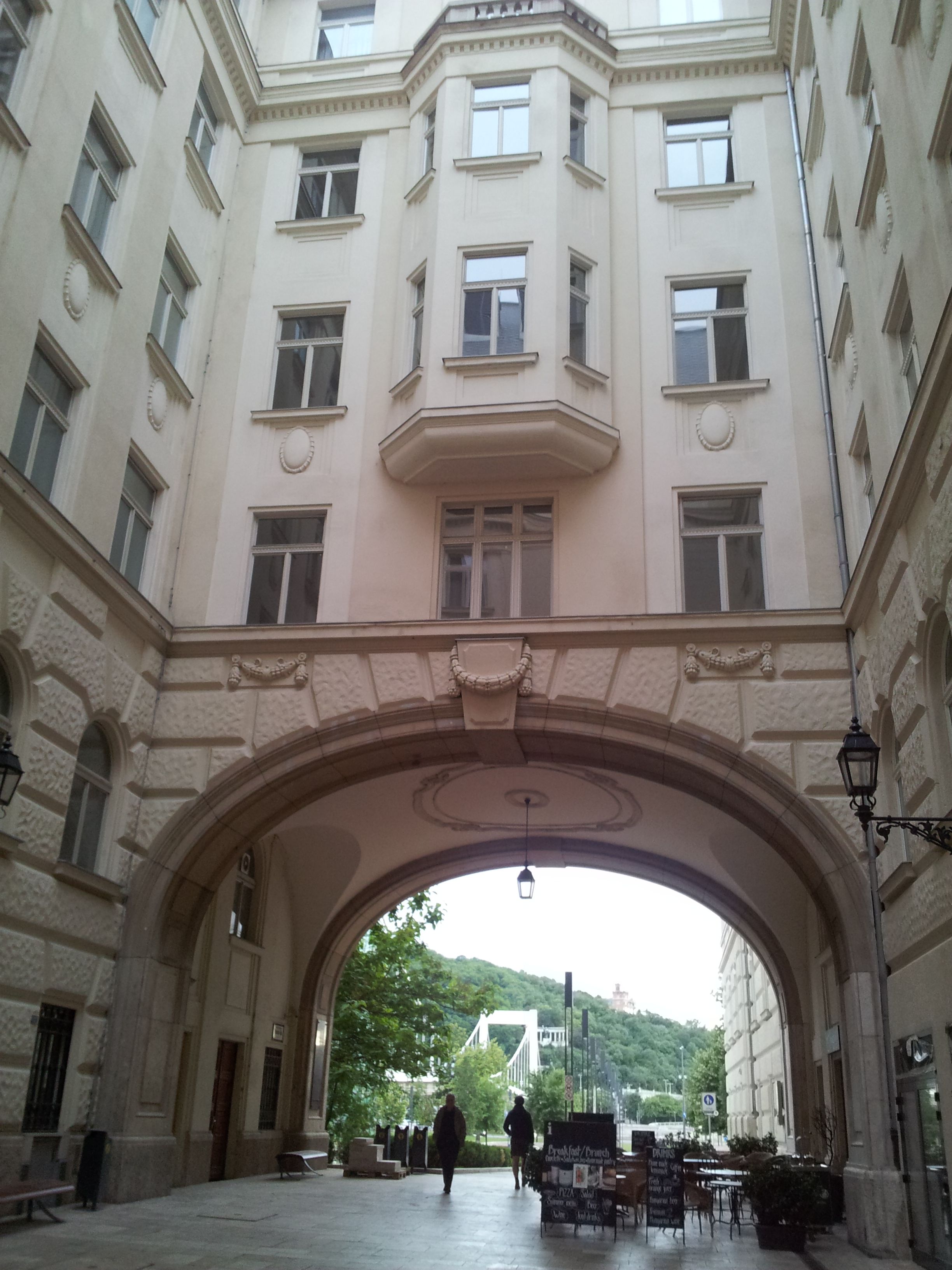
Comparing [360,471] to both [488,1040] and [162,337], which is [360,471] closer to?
[162,337]

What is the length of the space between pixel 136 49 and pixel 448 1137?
628 inches

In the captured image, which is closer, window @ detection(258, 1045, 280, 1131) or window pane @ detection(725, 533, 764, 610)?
window pane @ detection(725, 533, 764, 610)

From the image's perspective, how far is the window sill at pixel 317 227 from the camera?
1738 centimetres

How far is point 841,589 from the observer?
43.8ft

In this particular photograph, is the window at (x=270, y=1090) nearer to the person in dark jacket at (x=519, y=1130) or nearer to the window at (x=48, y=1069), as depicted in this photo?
the person in dark jacket at (x=519, y=1130)

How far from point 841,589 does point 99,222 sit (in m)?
10.3

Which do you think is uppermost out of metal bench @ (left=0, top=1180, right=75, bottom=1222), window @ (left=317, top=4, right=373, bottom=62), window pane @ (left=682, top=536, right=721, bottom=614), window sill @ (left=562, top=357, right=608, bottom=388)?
window @ (left=317, top=4, right=373, bottom=62)

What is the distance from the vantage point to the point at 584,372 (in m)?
14.9

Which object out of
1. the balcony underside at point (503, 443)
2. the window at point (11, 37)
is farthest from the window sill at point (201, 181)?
the balcony underside at point (503, 443)

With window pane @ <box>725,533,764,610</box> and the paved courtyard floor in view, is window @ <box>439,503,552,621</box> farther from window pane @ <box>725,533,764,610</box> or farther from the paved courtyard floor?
the paved courtyard floor

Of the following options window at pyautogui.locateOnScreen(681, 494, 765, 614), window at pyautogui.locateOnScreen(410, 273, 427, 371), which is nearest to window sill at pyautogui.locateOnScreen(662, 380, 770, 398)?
window at pyautogui.locateOnScreen(681, 494, 765, 614)

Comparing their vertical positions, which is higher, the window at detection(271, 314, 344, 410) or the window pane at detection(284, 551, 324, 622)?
the window at detection(271, 314, 344, 410)

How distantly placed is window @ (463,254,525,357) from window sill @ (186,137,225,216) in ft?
14.0

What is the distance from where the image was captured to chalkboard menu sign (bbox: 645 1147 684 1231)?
11672 millimetres
